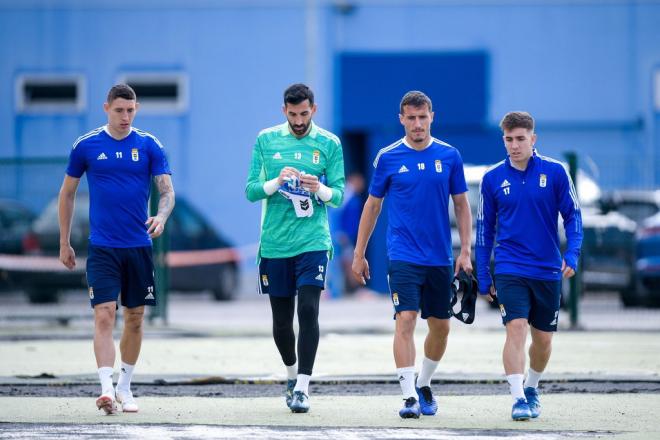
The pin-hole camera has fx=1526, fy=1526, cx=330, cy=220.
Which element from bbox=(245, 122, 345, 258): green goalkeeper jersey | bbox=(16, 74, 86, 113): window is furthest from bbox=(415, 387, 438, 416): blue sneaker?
bbox=(16, 74, 86, 113): window

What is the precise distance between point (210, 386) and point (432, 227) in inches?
108

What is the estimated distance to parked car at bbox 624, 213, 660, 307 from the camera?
2095 centimetres

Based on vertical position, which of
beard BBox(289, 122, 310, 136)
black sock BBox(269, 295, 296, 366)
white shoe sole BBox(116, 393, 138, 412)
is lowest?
white shoe sole BBox(116, 393, 138, 412)

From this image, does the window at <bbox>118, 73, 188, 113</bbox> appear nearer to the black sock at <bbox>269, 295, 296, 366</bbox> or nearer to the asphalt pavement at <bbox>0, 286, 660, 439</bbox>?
the asphalt pavement at <bbox>0, 286, 660, 439</bbox>

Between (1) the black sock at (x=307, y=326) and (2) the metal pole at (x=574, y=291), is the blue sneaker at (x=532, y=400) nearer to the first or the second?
(1) the black sock at (x=307, y=326)

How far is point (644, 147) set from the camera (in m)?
29.3

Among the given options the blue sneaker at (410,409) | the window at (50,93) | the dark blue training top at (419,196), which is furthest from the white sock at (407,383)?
the window at (50,93)

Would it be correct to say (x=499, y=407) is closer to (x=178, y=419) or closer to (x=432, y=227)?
(x=432, y=227)

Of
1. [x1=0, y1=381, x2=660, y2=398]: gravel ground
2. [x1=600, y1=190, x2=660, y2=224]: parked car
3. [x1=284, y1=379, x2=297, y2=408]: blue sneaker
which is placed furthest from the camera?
[x1=600, y1=190, x2=660, y2=224]: parked car

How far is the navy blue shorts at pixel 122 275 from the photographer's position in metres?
10.0

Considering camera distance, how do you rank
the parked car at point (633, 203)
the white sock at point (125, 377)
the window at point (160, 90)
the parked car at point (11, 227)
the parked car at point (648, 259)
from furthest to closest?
the window at point (160, 90) < the parked car at point (633, 203) < the parked car at point (648, 259) < the parked car at point (11, 227) < the white sock at point (125, 377)

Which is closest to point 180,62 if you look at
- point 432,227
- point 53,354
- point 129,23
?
point 129,23

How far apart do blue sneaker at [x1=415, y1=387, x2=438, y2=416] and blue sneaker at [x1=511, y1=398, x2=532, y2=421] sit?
656 mm

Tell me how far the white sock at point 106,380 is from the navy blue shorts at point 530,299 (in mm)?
2530
